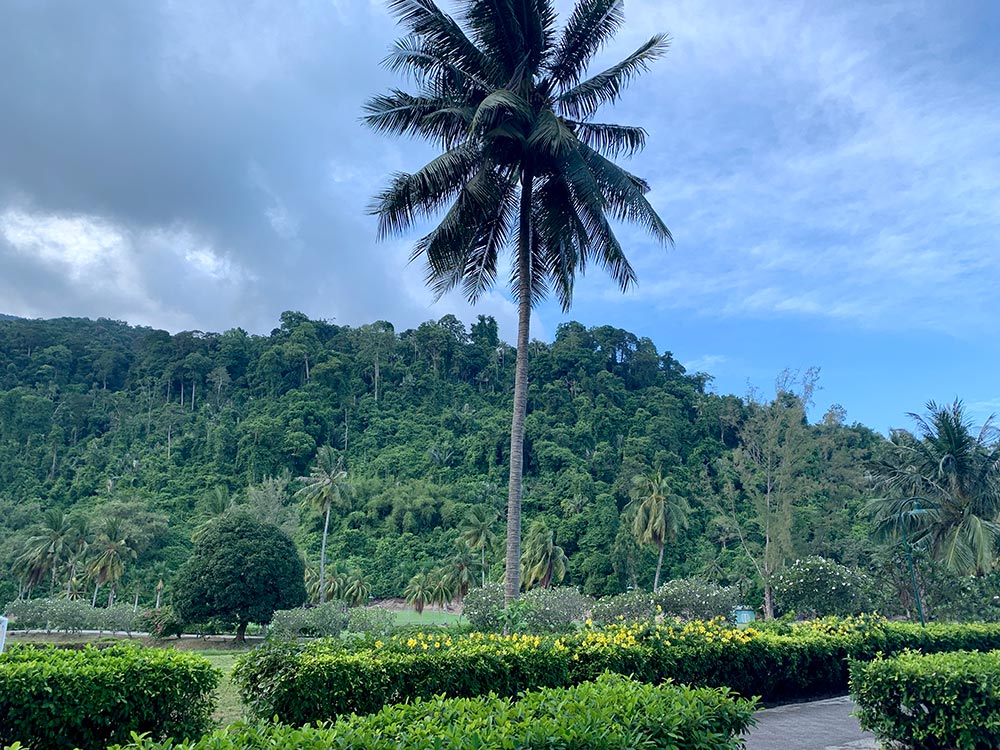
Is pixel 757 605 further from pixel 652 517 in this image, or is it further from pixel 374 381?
pixel 374 381

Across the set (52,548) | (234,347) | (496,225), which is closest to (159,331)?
(234,347)

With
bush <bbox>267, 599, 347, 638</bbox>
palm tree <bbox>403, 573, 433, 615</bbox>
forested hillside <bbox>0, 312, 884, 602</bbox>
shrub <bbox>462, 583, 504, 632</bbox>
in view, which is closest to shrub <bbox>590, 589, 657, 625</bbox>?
shrub <bbox>462, 583, 504, 632</bbox>

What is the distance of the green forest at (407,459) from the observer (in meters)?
40.3

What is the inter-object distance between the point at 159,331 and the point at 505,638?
79.7 m

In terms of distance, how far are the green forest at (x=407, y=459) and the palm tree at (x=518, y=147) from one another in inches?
697

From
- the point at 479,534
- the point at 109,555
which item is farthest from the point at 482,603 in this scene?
the point at 109,555

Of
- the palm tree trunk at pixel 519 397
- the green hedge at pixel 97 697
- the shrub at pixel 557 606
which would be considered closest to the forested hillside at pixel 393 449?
the shrub at pixel 557 606

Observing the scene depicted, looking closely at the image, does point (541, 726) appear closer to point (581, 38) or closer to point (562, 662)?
point (562, 662)

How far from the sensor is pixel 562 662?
775 centimetres

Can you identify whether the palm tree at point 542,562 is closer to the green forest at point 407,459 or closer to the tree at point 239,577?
the green forest at point 407,459

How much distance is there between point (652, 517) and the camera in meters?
41.9

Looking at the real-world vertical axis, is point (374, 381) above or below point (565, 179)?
Result: above

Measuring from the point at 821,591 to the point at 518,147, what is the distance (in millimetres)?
12939

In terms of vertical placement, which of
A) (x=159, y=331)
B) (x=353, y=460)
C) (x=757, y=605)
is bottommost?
(x=757, y=605)
